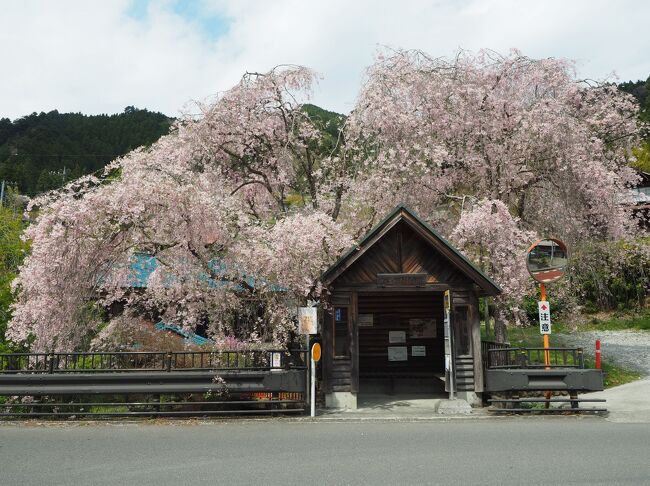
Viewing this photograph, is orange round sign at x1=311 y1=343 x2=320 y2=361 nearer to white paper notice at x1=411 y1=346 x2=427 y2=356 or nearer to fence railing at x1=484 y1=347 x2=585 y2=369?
fence railing at x1=484 y1=347 x2=585 y2=369

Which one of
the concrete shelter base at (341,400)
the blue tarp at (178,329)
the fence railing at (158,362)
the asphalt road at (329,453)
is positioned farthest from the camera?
the blue tarp at (178,329)

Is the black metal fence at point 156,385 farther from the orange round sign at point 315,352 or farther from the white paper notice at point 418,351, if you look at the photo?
the white paper notice at point 418,351

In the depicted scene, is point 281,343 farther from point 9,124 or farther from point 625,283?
point 9,124

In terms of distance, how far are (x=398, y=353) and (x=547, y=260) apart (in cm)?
545

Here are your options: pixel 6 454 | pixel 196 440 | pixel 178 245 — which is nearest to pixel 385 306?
pixel 178 245

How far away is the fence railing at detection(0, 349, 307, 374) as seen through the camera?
11.4m

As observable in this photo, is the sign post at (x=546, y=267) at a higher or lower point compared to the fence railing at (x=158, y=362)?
higher

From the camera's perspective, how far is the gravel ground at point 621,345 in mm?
18688

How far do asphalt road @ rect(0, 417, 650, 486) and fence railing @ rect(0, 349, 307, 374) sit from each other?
3.98 ft

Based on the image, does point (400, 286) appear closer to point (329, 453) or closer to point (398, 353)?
point (398, 353)

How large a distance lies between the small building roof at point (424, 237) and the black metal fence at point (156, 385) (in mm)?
2078

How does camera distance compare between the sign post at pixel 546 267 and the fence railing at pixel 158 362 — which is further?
the sign post at pixel 546 267

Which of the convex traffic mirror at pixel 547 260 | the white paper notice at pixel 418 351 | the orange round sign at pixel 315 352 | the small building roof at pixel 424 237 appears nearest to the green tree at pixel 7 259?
the orange round sign at pixel 315 352

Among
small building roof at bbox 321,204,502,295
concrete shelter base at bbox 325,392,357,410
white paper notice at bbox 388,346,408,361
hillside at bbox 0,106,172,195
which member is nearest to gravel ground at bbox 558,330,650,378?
white paper notice at bbox 388,346,408,361
